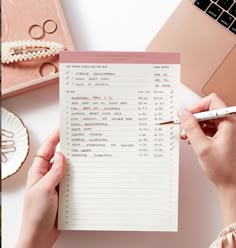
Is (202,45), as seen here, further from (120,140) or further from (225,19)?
(120,140)

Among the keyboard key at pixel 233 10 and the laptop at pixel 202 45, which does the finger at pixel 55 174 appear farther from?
the keyboard key at pixel 233 10

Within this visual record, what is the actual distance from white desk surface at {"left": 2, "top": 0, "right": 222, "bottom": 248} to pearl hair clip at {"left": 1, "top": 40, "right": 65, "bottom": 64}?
44 mm

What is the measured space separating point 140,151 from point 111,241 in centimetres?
14

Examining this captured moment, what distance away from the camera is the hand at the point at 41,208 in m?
0.68

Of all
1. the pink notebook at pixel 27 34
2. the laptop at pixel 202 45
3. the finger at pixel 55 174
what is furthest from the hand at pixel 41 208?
the laptop at pixel 202 45

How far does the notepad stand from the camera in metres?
0.70

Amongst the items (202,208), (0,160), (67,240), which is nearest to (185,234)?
(202,208)

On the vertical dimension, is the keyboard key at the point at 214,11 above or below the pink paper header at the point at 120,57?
above

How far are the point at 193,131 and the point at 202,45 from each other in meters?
0.15

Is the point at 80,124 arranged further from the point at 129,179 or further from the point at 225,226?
the point at 225,226

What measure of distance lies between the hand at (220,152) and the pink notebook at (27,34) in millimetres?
207

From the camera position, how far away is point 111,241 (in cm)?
73

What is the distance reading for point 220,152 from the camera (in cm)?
66

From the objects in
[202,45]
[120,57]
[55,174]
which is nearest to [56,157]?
[55,174]
